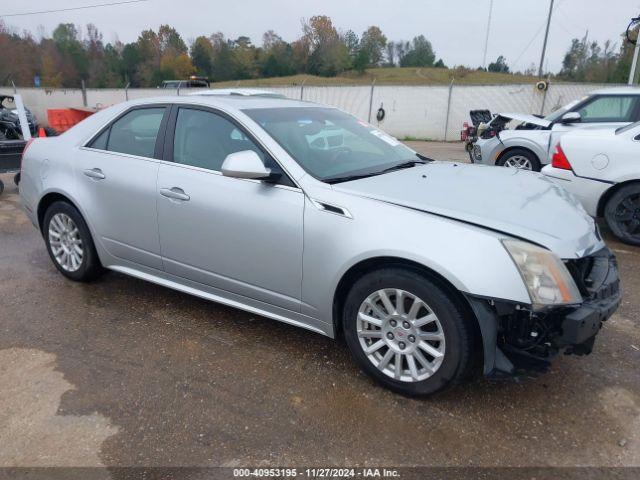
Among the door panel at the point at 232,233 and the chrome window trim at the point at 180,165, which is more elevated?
the chrome window trim at the point at 180,165

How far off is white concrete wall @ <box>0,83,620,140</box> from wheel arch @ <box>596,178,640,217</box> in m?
14.4

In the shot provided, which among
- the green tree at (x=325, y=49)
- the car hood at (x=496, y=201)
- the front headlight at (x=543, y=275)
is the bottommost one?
the front headlight at (x=543, y=275)

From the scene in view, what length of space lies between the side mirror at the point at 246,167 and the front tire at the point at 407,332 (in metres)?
0.85

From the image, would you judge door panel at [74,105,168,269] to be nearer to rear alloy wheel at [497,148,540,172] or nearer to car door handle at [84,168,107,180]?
car door handle at [84,168,107,180]

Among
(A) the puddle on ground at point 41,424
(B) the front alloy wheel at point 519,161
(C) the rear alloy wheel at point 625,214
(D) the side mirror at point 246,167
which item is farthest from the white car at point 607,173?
(A) the puddle on ground at point 41,424

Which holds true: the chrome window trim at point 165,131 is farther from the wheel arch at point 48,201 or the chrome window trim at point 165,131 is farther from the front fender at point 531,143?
the front fender at point 531,143

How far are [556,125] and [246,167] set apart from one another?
6543 mm

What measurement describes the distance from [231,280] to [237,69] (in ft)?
249

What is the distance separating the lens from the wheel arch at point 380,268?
240 centimetres

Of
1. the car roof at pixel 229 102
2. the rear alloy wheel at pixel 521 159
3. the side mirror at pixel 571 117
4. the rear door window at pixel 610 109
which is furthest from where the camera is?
the rear alloy wheel at pixel 521 159

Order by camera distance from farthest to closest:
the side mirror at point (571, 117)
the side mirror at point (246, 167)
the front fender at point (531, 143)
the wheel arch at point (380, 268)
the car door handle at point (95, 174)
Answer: the front fender at point (531, 143)
the side mirror at point (571, 117)
the car door handle at point (95, 174)
the side mirror at point (246, 167)
the wheel arch at point (380, 268)

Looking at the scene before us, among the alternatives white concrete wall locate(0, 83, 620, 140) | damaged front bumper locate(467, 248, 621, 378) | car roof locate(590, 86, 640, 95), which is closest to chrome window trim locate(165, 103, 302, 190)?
damaged front bumper locate(467, 248, 621, 378)

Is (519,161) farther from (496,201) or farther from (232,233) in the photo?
(232,233)

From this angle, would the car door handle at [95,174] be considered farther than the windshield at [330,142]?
Yes
